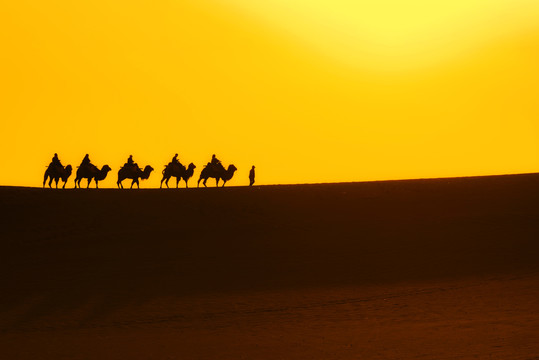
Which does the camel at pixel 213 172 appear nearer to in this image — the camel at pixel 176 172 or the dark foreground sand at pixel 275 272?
the camel at pixel 176 172

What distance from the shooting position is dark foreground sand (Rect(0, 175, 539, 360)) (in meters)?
16.2

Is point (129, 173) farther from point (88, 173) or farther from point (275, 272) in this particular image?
point (275, 272)

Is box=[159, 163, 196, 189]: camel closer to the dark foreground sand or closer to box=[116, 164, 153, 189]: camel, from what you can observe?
box=[116, 164, 153, 189]: camel

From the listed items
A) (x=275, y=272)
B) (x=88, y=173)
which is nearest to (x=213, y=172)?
(x=88, y=173)

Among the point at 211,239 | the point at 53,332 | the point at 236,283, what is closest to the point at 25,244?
the point at 211,239

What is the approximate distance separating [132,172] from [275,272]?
13.2 metres

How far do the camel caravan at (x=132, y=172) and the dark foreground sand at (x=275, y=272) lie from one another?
250cm

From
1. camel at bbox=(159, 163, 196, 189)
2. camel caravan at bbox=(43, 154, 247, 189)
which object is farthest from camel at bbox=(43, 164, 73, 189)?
camel at bbox=(159, 163, 196, 189)

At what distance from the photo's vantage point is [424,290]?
68.6 feet

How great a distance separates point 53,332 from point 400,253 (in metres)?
10.1

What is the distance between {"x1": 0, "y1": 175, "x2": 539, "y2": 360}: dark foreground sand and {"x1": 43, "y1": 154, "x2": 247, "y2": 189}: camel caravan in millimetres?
2500

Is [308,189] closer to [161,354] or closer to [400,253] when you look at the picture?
[400,253]

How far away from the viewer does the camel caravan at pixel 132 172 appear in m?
33.0

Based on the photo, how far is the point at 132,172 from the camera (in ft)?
115
